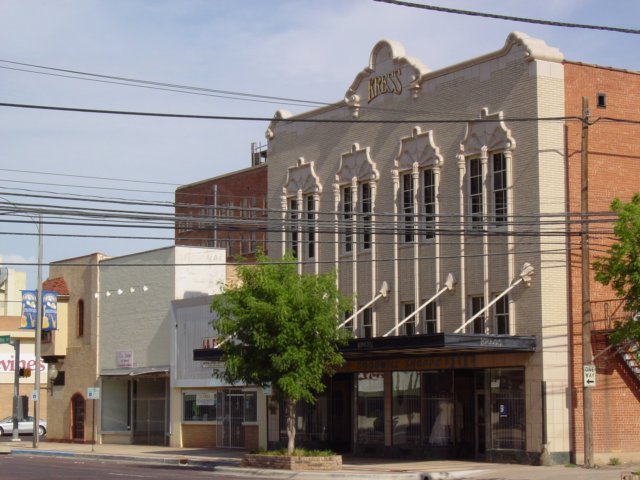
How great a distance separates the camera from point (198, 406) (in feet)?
162

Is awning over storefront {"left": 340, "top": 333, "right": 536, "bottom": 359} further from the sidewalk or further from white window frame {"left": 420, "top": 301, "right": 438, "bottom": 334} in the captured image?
the sidewalk

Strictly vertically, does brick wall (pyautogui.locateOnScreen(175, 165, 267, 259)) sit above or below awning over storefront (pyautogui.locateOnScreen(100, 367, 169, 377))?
above

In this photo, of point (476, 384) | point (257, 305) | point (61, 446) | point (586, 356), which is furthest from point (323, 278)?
point (61, 446)

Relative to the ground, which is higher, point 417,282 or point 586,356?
point 417,282

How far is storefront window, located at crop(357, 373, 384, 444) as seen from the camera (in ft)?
132

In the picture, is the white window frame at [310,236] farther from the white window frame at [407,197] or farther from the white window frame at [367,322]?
the white window frame at [407,197]

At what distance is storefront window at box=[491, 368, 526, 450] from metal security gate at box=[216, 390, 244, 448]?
1412cm

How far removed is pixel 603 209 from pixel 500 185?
10.1 ft

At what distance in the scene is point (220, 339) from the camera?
37.7 m

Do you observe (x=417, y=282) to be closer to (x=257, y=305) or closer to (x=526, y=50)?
(x=257, y=305)

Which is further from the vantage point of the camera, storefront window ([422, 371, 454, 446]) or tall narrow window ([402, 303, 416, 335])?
tall narrow window ([402, 303, 416, 335])

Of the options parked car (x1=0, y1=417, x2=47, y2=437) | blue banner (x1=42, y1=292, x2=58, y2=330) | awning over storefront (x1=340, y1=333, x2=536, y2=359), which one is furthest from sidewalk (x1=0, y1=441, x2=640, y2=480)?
parked car (x1=0, y1=417, x2=47, y2=437)

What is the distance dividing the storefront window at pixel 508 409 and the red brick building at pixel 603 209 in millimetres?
1615

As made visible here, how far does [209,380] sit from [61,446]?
32.4 ft
